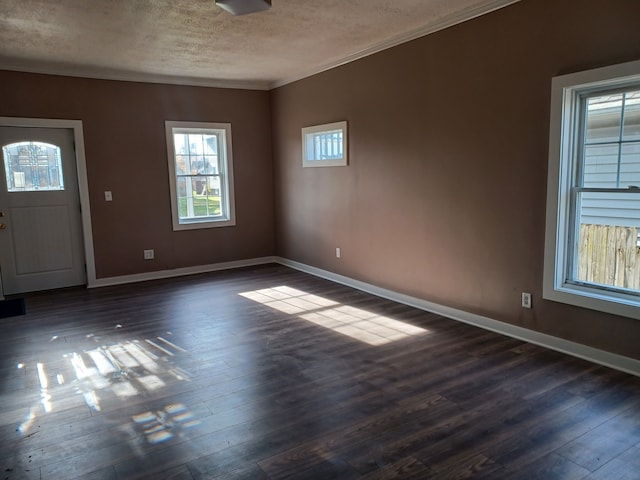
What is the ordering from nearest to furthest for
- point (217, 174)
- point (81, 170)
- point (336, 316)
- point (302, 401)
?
point (302, 401)
point (336, 316)
point (81, 170)
point (217, 174)

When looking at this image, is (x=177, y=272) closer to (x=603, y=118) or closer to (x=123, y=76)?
(x=123, y=76)

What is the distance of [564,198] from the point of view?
329cm

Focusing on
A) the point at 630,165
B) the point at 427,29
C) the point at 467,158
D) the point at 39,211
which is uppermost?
the point at 427,29

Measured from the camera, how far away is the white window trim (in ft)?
9.89

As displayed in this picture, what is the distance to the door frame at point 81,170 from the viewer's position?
523cm

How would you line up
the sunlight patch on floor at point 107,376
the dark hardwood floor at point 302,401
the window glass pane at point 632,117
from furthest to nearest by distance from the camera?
the window glass pane at point 632,117 → the sunlight patch on floor at point 107,376 → the dark hardwood floor at point 302,401

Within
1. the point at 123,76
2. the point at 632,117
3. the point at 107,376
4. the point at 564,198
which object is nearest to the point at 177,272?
the point at 123,76

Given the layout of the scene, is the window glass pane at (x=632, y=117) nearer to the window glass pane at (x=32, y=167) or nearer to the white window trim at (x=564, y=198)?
the white window trim at (x=564, y=198)

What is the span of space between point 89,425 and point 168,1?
9.53 feet

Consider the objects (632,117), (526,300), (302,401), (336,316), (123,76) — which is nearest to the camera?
(302,401)

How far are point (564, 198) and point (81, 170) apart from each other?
17.1 feet

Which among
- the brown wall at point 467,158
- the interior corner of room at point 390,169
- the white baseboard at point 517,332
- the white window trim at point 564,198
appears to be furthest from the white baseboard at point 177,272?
the white window trim at point 564,198

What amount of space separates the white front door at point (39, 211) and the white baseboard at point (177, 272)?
1.19 ft

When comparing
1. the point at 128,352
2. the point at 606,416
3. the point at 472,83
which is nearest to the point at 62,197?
the point at 128,352
